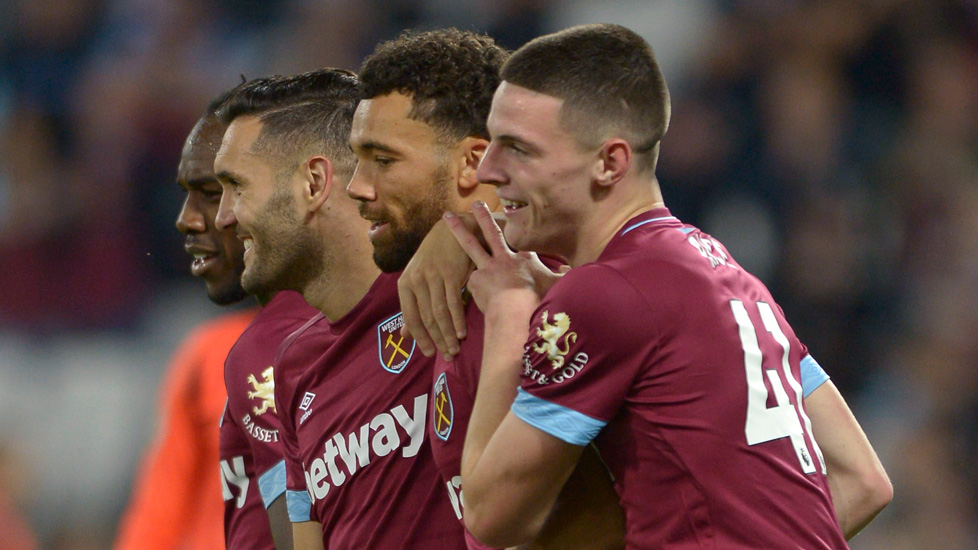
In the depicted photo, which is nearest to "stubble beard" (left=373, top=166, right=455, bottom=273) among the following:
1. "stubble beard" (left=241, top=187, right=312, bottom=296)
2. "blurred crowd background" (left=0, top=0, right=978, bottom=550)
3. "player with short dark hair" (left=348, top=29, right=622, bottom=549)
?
"player with short dark hair" (left=348, top=29, right=622, bottom=549)

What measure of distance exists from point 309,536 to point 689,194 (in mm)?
3774

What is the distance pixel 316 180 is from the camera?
3303mm

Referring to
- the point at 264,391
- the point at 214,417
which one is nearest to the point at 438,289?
the point at 264,391


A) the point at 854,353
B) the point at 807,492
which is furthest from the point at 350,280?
the point at 854,353

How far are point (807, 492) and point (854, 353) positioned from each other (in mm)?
4385

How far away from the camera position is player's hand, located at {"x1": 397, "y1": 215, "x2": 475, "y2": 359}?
2473 millimetres

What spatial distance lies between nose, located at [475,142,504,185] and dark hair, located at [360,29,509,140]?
→ 41 cm

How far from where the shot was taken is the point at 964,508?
5.95 m

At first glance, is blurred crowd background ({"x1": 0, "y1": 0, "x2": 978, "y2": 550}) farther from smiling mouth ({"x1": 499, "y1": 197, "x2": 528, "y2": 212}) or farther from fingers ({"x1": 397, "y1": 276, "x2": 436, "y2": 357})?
smiling mouth ({"x1": 499, "y1": 197, "x2": 528, "y2": 212})

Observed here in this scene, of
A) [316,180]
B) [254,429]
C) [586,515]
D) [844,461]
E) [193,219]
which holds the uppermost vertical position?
[316,180]

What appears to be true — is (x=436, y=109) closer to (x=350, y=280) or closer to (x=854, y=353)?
(x=350, y=280)

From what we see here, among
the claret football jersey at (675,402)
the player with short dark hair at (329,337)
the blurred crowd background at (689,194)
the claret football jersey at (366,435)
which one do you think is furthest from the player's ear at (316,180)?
the blurred crowd background at (689,194)

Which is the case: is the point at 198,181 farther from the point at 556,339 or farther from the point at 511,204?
the point at 556,339

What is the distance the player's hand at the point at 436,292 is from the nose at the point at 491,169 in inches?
9.3
